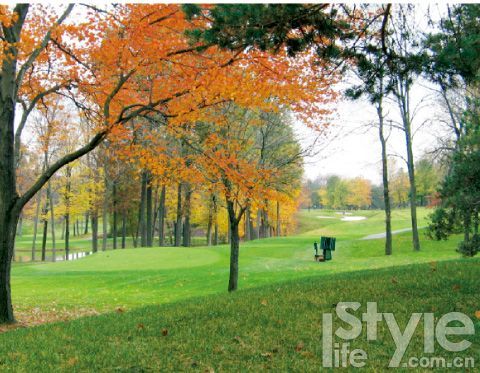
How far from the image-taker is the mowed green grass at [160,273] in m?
12.7

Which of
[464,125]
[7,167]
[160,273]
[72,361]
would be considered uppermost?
[464,125]

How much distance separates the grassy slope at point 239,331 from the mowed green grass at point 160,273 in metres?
4.91

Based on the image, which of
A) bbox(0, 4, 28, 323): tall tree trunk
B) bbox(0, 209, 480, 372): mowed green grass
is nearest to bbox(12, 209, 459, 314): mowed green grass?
bbox(0, 209, 480, 372): mowed green grass

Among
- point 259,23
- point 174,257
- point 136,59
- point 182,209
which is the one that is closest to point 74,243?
point 182,209

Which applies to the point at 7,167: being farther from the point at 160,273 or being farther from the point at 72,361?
the point at 160,273

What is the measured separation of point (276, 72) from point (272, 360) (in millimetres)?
6026

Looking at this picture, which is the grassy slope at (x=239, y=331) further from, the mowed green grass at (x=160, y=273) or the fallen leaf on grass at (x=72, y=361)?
the mowed green grass at (x=160, y=273)

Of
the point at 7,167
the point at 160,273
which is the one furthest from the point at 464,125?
the point at 160,273

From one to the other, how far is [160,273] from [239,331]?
39.8 ft

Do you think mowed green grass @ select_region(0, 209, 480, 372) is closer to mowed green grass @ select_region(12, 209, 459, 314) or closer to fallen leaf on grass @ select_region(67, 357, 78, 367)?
fallen leaf on grass @ select_region(67, 357, 78, 367)

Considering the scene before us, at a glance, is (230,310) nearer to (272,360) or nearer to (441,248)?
(272,360)

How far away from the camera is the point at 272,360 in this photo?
4633 mm

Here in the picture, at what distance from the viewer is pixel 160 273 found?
1725cm

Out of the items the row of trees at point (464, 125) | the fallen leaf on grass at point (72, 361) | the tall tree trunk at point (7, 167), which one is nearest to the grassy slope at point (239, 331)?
the fallen leaf on grass at point (72, 361)
